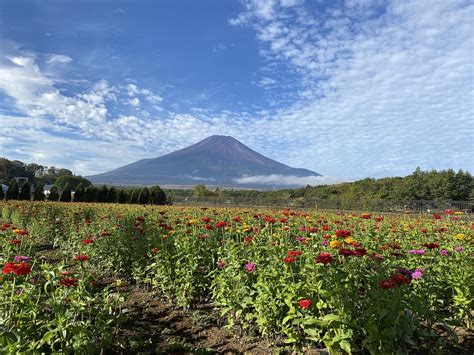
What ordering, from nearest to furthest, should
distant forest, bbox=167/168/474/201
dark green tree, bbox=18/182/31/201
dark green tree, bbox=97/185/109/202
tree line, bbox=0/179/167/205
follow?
dark green tree, bbox=18/182/31/201 → tree line, bbox=0/179/167/205 → dark green tree, bbox=97/185/109/202 → distant forest, bbox=167/168/474/201

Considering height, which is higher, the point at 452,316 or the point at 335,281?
the point at 335,281

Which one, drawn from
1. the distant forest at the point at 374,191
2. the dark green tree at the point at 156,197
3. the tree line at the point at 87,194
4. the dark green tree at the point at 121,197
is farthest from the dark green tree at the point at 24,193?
the dark green tree at the point at 156,197

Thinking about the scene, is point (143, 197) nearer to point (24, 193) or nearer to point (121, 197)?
point (121, 197)

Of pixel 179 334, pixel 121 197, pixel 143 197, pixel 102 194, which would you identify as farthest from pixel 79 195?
pixel 179 334

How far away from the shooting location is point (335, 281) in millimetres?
2998

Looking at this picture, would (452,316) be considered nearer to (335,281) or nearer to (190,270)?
(335,281)

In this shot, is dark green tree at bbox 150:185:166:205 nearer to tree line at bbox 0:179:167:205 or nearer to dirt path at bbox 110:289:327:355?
tree line at bbox 0:179:167:205

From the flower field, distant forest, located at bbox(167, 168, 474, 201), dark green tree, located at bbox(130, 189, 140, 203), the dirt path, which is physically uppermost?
distant forest, located at bbox(167, 168, 474, 201)

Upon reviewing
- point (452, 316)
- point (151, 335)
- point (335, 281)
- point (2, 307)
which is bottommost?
point (151, 335)

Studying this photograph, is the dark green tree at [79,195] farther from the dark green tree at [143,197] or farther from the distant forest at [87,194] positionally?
the dark green tree at [143,197]

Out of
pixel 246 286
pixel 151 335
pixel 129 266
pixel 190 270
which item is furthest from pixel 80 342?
pixel 129 266

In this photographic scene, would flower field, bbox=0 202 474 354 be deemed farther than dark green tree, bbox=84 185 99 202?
No

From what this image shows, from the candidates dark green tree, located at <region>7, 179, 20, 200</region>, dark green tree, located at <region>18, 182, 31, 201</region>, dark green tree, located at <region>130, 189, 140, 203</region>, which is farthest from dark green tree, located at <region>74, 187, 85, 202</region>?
dark green tree, located at <region>7, 179, 20, 200</region>

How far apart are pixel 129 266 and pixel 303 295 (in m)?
4.14
